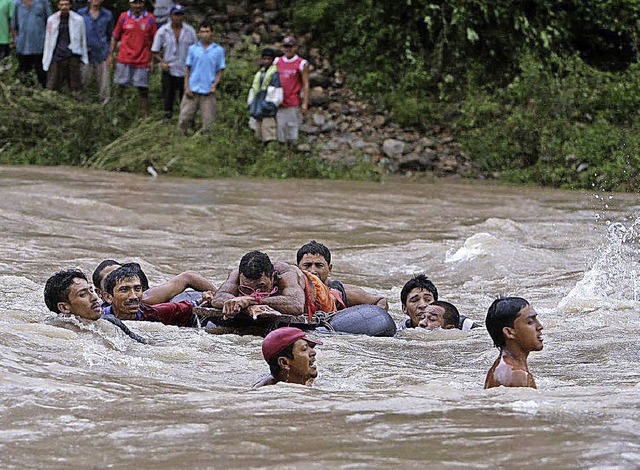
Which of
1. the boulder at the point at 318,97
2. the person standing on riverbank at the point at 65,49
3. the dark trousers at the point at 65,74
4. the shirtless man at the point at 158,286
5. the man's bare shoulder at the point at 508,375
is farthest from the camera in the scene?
the boulder at the point at 318,97

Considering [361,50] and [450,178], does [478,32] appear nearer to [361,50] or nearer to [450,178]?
[361,50]

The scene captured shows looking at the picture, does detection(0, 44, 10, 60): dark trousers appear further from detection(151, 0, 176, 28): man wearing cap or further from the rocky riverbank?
the rocky riverbank

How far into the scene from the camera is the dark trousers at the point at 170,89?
717 inches

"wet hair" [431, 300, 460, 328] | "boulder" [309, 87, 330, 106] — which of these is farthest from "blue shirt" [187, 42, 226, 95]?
"wet hair" [431, 300, 460, 328]

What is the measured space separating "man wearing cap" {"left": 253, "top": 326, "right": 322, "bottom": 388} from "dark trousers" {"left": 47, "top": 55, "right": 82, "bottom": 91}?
41.6ft

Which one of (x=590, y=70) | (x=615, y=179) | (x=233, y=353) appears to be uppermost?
(x=590, y=70)

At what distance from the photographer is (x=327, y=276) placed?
8930 mm

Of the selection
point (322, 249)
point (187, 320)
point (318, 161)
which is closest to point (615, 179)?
point (318, 161)

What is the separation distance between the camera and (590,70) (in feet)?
66.2

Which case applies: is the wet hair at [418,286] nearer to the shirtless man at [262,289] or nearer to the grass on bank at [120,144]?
the shirtless man at [262,289]

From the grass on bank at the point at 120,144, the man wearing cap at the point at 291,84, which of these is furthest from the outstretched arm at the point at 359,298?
the man wearing cap at the point at 291,84

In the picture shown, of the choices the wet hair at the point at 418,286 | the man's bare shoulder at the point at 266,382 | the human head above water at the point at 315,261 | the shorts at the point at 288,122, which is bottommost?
the man's bare shoulder at the point at 266,382

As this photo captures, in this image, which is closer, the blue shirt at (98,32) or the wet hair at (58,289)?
the wet hair at (58,289)

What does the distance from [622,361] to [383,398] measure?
242cm
